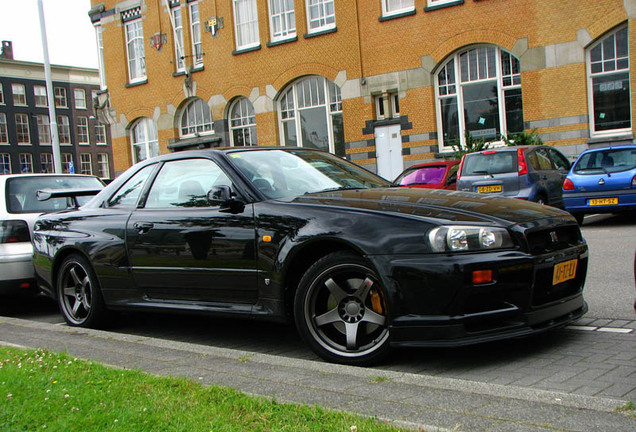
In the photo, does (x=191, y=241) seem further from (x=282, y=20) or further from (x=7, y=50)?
(x=7, y=50)

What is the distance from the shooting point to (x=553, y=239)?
14.5ft

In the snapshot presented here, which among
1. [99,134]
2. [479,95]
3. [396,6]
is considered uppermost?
[396,6]

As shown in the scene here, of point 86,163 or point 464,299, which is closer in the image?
point 464,299

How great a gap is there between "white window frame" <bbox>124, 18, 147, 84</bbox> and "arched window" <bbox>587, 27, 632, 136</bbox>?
19.4m

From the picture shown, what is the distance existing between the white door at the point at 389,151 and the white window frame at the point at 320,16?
14.1 ft

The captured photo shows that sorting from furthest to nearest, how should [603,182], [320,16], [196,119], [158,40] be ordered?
[158,40], [196,119], [320,16], [603,182]

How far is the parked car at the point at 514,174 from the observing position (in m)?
13.7

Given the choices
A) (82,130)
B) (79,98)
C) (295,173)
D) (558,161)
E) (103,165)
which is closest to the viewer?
(295,173)

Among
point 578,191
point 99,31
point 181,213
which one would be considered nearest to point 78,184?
point 181,213

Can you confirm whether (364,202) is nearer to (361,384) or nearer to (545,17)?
(361,384)

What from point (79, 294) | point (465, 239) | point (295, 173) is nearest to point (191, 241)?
point (295, 173)

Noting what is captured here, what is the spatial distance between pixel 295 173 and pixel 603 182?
29.4 ft

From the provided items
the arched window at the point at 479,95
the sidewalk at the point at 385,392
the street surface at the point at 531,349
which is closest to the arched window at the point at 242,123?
the arched window at the point at 479,95

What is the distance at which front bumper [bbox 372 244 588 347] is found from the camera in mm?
3994
